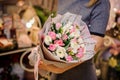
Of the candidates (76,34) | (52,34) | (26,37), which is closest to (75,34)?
(76,34)

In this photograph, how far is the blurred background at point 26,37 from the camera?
80.9 inches

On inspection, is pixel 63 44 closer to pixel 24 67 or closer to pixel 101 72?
pixel 24 67

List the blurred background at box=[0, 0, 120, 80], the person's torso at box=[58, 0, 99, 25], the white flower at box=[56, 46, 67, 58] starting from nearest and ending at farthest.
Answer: the white flower at box=[56, 46, 67, 58], the person's torso at box=[58, 0, 99, 25], the blurred background at box=[0, 0, 120, 80]

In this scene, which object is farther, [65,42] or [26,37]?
[26,37]

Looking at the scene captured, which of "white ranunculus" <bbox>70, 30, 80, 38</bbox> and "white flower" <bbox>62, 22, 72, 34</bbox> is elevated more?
"white flower" <bbox>62, 22, 72, 34</bbox>

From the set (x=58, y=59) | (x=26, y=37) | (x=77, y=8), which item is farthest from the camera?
(x=26, y=37)

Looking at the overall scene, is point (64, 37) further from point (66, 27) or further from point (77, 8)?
point (77, 8)

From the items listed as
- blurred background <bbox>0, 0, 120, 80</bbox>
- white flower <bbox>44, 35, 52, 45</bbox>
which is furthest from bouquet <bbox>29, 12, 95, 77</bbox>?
blurred background <bbox>0, 0, 120, 80</bbox>

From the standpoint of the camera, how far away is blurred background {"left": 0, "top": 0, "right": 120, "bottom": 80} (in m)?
2.05

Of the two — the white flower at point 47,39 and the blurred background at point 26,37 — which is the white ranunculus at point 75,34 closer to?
the white flower at point 47,39

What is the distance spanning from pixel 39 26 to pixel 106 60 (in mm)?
859

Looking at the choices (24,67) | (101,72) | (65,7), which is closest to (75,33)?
(65,7)

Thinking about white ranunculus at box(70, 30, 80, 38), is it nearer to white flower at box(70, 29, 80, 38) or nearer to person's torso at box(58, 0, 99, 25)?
white flower at box(70, 29, 80, 38)

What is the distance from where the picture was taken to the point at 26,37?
2088mm
